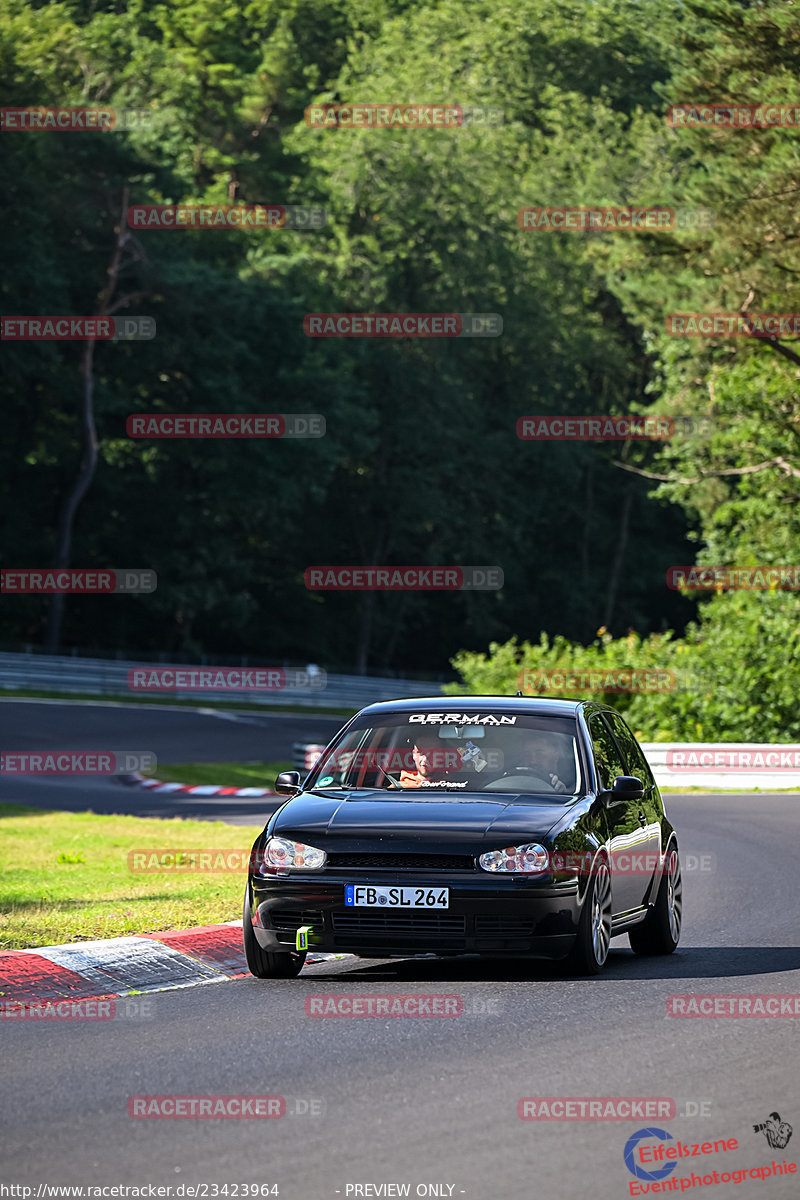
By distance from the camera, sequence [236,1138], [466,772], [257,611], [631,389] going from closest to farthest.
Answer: [236,1138] → [466,772] → [257,611] → [631,389]

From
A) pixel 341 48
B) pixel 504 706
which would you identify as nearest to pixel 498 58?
pixel 341 48

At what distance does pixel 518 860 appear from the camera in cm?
950

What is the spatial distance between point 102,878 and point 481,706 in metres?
6.14

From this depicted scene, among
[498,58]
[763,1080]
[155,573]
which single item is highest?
[763,1080]

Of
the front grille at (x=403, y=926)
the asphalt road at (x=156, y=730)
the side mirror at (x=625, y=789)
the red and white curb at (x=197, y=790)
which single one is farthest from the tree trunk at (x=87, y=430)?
the front grille at (x=403, y=926)

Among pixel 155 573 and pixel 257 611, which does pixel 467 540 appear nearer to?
pixel 257 611

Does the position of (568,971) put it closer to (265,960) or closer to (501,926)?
(501,926)

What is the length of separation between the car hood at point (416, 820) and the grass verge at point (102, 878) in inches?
71.3

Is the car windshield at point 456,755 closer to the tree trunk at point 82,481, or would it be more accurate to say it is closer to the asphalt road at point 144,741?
the asphalt road at point 144,741

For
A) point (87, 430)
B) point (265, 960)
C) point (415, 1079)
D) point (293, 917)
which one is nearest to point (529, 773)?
point (293, 917)

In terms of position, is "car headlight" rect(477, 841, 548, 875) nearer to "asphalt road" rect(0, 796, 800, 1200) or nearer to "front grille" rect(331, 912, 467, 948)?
"front grille" rect(331, 912, 467, 948)

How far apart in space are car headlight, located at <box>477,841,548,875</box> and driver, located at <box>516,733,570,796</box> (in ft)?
3.68

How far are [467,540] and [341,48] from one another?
38604 mm

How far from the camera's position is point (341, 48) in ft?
332
